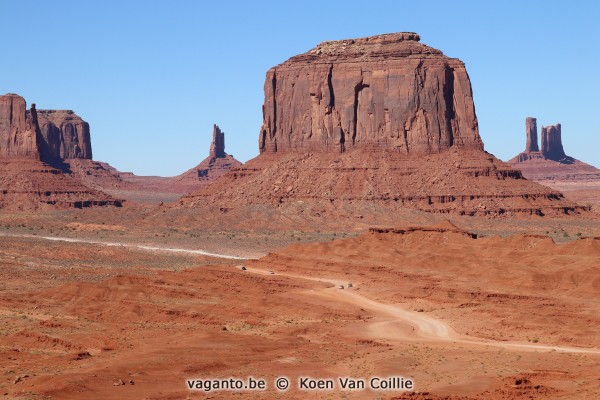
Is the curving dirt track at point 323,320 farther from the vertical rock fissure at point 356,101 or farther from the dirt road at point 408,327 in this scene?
the vertical rock fissure at point 356,101

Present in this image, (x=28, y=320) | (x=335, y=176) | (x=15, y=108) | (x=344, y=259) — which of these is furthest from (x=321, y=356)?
(x=15, y=108)

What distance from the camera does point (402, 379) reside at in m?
35.6

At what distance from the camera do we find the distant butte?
410ft

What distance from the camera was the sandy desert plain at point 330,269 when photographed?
3741 centimetres

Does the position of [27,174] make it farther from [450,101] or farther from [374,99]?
[450,101]

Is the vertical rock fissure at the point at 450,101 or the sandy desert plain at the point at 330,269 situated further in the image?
the vertical rock fissure at the point at 450,101

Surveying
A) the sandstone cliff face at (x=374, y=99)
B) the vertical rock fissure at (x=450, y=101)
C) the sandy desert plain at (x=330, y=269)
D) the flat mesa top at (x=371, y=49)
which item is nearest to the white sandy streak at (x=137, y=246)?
the sandy desert plain at (x=330, y=269)

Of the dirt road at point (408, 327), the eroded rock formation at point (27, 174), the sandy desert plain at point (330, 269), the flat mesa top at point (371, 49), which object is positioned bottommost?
the dirt road at point (408, 327)

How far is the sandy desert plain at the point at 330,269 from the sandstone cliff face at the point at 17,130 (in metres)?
10.5

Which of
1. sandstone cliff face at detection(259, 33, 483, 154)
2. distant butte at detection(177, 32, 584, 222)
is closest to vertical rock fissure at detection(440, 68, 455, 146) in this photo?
sandstone cliff face at detection(259, 33, 483, 154)

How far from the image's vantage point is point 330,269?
7444 centimetres

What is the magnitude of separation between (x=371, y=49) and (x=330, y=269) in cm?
6623

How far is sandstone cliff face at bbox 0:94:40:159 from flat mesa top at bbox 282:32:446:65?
188ft

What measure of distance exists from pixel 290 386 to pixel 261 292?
1021 inches
